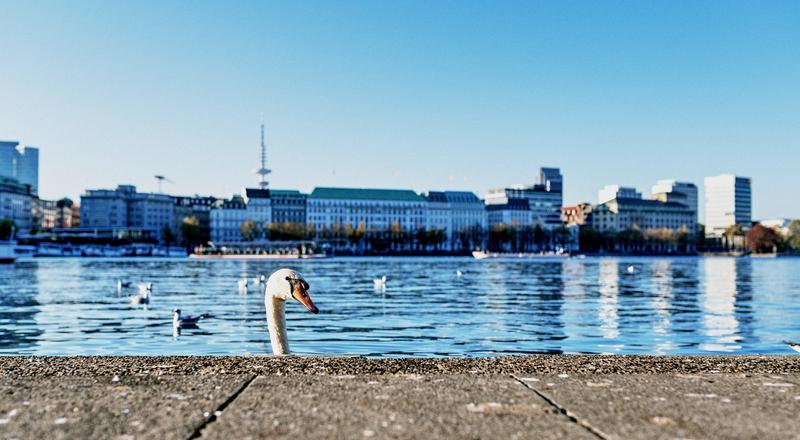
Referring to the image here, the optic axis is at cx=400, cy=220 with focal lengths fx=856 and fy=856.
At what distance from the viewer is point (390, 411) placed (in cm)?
511

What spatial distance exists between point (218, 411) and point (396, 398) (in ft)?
3.71

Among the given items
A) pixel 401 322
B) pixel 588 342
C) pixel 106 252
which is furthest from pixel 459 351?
pixel 106 252

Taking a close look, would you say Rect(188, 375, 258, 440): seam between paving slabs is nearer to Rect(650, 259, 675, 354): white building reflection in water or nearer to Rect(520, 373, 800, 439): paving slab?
Rect(520, 373, 800, 439): paving slab

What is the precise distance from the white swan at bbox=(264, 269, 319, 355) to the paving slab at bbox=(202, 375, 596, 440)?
316cm

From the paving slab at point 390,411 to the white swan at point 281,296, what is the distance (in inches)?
125

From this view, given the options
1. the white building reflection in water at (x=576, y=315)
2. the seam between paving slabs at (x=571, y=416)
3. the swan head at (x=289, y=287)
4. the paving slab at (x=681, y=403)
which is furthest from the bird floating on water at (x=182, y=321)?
the seam between paving slabs at (x=571, y=416)

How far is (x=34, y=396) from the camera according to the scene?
5.59 meters

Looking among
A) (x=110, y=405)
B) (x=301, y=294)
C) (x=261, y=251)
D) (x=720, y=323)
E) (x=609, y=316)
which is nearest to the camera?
(x=110, y=405)

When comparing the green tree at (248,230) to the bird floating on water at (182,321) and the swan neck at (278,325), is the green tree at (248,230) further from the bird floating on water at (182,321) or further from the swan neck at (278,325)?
the swan neck at (278,325)

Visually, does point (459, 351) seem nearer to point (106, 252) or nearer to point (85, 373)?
point (85, 373)

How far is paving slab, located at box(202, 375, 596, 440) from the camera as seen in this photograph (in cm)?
461

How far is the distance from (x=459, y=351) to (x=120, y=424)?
1290 cm

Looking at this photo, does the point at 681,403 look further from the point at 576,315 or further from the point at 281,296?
the point at 576,315

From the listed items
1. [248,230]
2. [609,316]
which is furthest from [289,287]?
[248,230]
